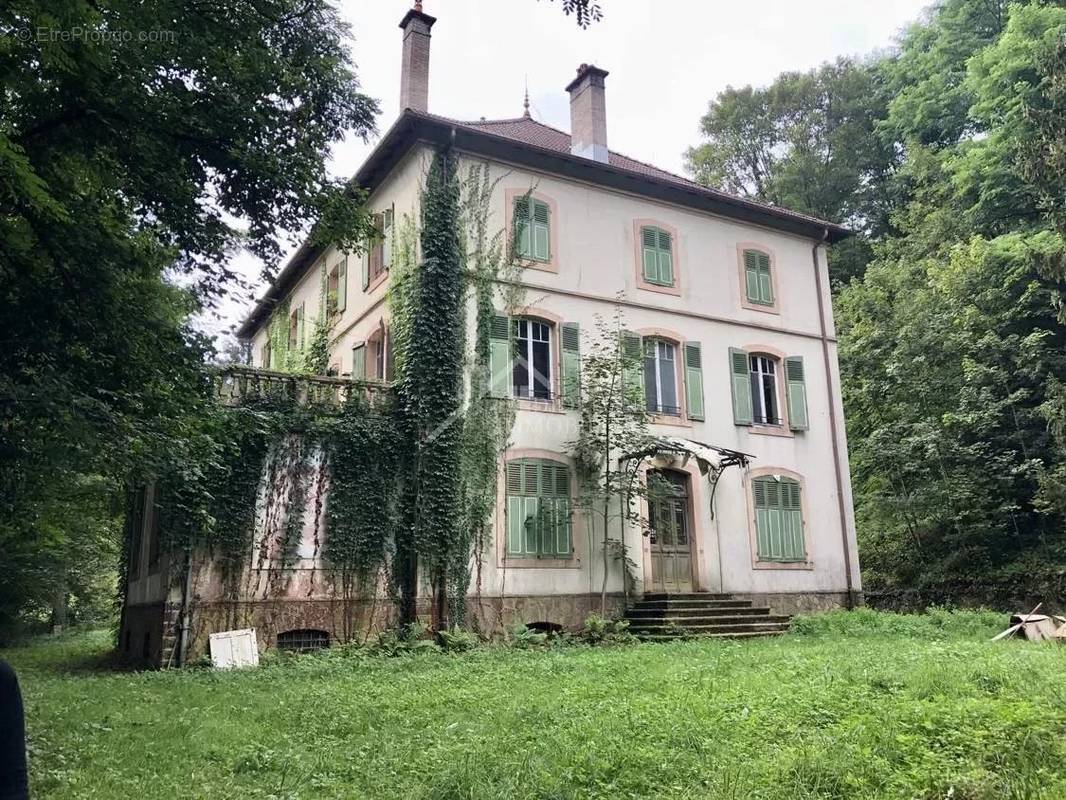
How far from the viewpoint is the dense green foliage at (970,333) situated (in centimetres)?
1789

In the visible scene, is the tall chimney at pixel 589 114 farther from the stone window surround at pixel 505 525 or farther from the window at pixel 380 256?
the stone window surround at pixel 505 525

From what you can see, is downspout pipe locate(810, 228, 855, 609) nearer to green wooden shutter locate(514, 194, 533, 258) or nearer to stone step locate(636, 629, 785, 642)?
stone step locate(636, 629, 785, 642)

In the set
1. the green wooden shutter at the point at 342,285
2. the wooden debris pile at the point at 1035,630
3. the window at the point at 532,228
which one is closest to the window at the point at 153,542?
the green wooden shutter at the point at 342,285

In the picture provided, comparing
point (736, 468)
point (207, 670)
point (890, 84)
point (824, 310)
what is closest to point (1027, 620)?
point (736, 468)

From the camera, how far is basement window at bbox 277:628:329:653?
38.8ft

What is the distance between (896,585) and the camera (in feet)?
67.6

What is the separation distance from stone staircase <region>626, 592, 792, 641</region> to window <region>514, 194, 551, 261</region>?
251 inches

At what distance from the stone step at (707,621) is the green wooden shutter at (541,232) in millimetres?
6548

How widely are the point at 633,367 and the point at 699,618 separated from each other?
4.39 m

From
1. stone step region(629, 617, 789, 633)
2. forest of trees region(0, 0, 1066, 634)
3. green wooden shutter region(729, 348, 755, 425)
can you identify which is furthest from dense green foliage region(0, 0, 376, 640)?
green wooden shutter region(729, 348, 755, 425)

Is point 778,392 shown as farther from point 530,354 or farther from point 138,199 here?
point 138,199

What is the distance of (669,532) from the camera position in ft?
49.8

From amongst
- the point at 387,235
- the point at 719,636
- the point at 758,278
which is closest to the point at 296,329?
the point at 387,235

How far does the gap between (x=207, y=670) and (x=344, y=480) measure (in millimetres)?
3380
